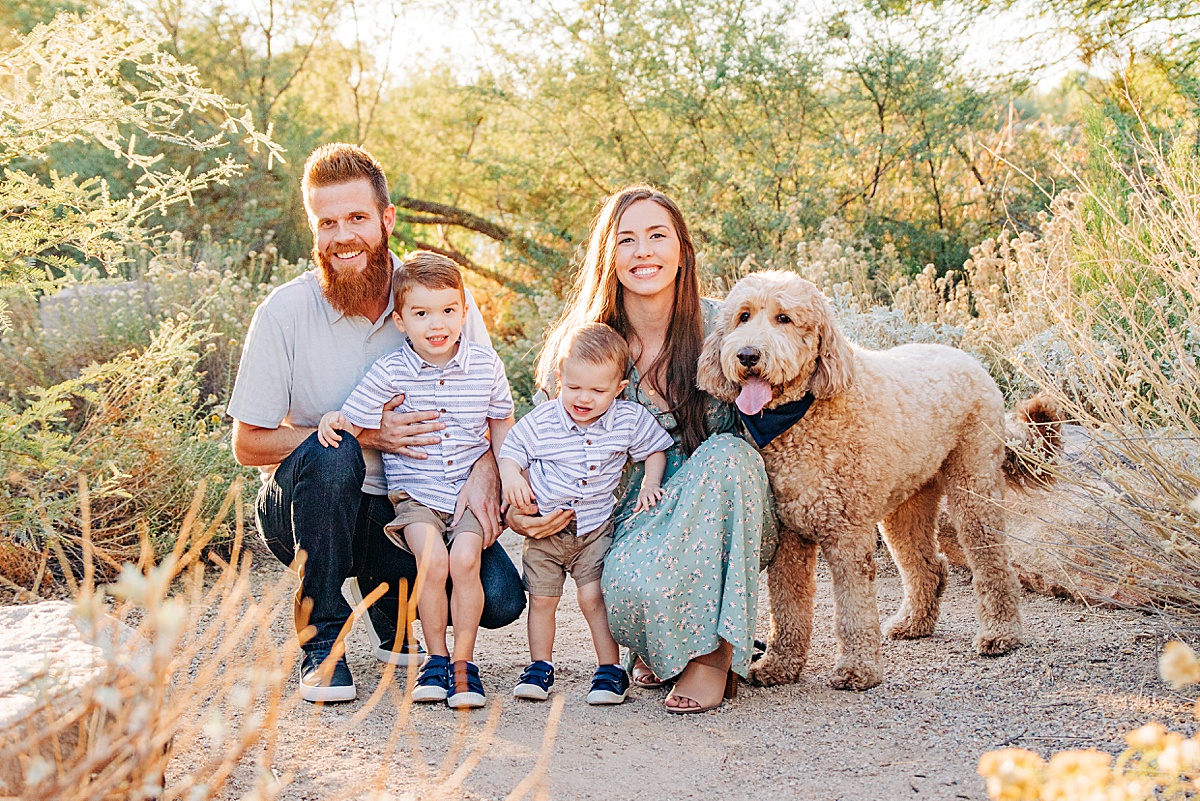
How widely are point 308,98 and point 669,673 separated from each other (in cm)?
1141

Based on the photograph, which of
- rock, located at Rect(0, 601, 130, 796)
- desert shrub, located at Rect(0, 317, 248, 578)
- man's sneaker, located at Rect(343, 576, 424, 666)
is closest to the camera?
rock, located at Rect(0, 601, 130, 796)

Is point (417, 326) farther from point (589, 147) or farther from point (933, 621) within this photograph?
point (589, 147)

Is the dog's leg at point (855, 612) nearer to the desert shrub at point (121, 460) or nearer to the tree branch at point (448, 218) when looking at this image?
the desert shrub at point (121, 460)

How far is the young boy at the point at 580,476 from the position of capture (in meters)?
3.86

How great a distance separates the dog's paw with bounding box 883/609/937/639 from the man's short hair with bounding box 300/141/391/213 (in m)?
2.79

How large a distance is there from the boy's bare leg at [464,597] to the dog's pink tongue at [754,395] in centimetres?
109

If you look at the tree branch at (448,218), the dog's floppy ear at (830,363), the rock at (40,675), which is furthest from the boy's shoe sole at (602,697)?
the tree branch at (448,218)

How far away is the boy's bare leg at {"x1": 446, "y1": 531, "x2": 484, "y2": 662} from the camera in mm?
3756

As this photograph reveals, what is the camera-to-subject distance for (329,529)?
386 centimetres

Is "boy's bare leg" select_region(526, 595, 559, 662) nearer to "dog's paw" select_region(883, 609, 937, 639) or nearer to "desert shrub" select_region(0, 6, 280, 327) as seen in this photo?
"dog's paw" select_region(883, 609, 937, 639)

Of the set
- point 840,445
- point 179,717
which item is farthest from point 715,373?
point 179,717

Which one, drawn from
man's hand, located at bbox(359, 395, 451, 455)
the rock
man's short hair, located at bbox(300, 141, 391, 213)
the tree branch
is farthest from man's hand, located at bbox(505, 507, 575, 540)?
the tree branch

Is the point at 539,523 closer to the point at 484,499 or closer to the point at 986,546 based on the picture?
the point at 484,499

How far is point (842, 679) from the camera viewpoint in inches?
153
